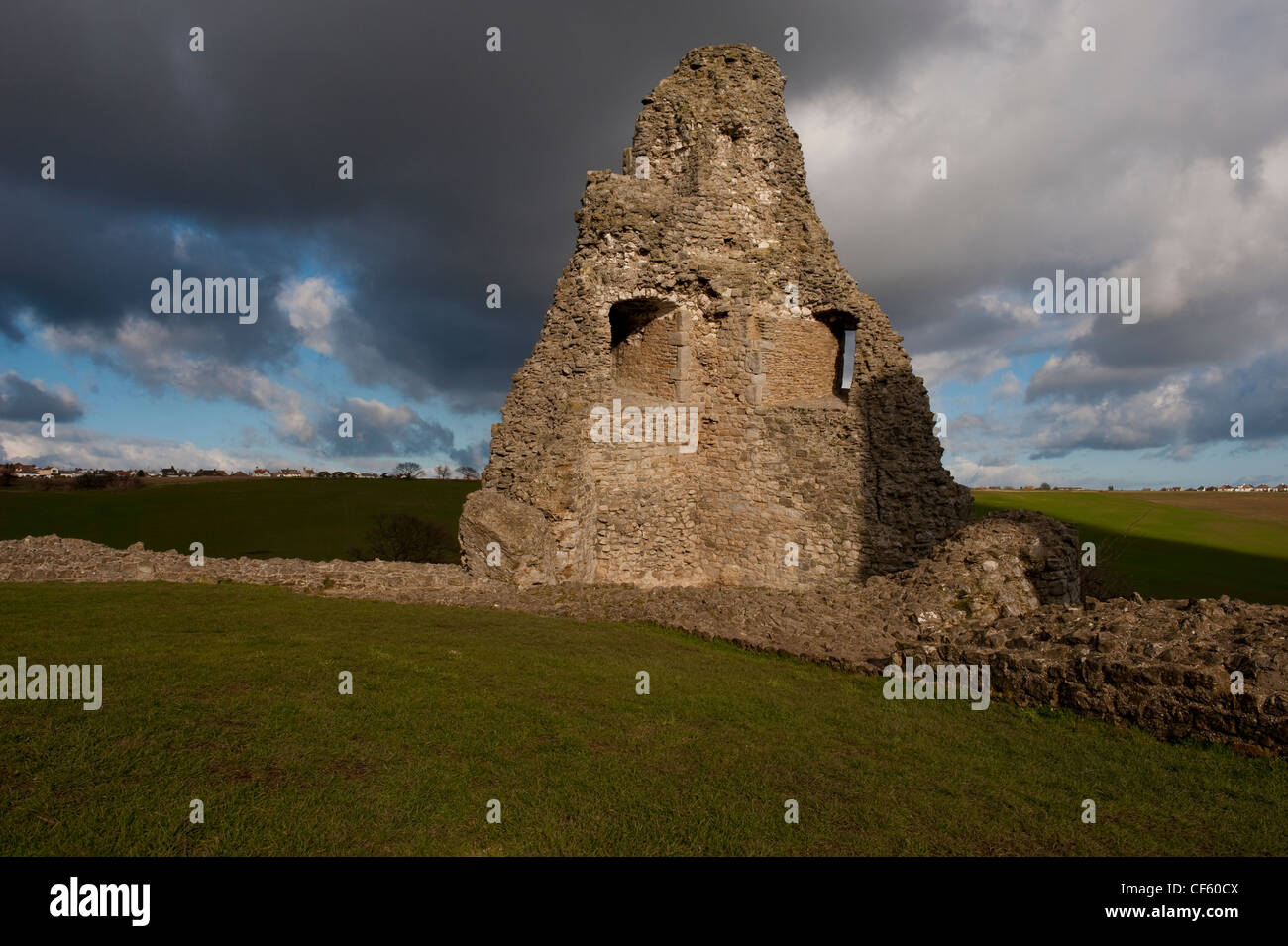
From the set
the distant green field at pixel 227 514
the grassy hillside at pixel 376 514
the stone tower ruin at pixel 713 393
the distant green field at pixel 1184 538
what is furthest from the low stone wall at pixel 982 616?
the distant green field at pixel 227 514

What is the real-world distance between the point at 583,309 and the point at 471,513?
509cm

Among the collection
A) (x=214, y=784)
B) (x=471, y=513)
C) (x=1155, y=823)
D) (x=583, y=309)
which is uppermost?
(x=583, y=309)

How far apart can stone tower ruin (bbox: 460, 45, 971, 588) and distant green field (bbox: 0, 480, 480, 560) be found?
20.2m

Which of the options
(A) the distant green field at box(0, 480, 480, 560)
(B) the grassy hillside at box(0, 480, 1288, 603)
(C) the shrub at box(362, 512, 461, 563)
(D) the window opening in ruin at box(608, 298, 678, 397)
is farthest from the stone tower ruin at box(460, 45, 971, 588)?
(A) the distant green field at box(0, 480, 480, 560)

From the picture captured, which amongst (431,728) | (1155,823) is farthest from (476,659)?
(1155,823)

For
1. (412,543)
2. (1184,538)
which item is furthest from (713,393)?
(1184,538)

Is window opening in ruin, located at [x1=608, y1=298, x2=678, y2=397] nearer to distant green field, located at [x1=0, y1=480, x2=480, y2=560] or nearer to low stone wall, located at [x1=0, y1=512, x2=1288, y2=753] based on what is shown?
low stone wall, located at [x1=0, y1=512, x2=1288, y2=753]

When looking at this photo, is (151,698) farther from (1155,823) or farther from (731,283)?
(731,283)

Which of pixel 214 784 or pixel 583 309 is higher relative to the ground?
pixel 583 309

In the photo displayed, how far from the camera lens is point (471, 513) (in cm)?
1391

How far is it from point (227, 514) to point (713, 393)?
35889 millimetres

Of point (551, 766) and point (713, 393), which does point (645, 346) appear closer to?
point (713, 393)

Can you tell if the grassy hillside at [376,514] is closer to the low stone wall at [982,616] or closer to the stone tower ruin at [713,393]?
the stone tower ruin at [713,393]

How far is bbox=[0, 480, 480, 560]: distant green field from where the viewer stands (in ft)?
108
